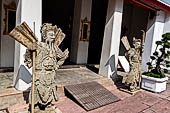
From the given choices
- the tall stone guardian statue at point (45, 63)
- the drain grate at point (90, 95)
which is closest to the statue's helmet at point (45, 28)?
the tall stone guardian statue at point (45, 63)

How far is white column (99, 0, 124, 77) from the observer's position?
5348mm

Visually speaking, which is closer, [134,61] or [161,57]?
[134,61]

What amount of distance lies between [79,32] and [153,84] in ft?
11.1

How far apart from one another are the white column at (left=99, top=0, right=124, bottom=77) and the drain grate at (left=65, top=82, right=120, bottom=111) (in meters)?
0.97

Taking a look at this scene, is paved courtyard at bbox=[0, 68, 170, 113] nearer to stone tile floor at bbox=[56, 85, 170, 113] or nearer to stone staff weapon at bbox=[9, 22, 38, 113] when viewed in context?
stone tile floor at bbox=[56, 85, 170, 113]

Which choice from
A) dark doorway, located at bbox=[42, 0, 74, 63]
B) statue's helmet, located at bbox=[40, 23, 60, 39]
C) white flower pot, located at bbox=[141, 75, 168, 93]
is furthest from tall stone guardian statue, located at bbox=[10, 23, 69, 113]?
dark doorway, located at bbox=[42, 0, 74, 63]

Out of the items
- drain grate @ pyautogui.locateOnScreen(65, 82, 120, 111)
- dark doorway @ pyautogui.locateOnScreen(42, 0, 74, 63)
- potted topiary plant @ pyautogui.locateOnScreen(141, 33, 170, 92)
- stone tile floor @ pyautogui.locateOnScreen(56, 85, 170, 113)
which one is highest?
dark doorway @ pyautogui.locateOnScreen(42, 0, 74, 63)

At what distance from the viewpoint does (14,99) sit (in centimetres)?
354

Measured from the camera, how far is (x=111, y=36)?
536cm

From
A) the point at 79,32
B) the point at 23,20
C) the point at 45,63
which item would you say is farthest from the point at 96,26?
the point at 45,63

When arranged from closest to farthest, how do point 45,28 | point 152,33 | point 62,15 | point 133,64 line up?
point 45,28 < point 133,64 < point 152,33 < point 62,15

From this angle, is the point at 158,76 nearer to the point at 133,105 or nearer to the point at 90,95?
the point at 133,105

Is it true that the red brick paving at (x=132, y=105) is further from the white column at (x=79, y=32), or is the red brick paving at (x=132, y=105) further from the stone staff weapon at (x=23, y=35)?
the white column at (x=79, y=32)

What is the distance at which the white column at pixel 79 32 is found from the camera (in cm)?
660
